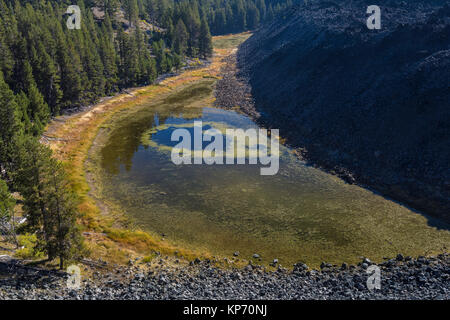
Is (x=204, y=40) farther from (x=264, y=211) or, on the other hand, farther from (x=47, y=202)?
(x=47, y=202)

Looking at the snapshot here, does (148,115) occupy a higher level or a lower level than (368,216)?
higher

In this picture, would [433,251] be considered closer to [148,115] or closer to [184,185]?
[184,185]

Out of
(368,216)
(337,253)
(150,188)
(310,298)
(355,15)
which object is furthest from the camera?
(355,15)

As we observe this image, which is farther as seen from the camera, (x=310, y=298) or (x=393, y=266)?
(x=393, y=266)

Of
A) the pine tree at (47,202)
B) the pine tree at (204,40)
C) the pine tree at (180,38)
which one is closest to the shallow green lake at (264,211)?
the pine tree at (47,202)

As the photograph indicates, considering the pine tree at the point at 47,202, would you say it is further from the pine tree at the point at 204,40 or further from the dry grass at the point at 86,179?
the pine tree at the point at 204,40

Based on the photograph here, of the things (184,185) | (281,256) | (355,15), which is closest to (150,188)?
(184,185)
